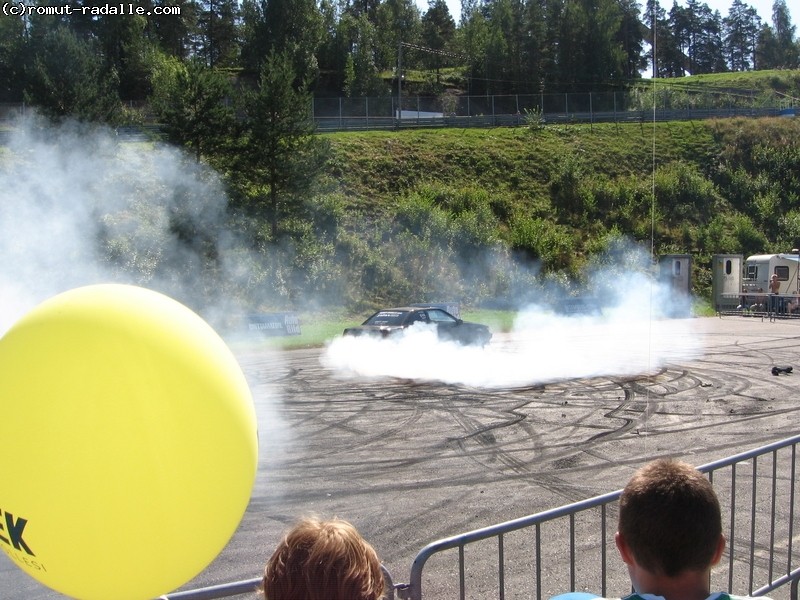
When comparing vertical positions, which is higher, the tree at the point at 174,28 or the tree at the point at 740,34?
the tree at the point at 740,34

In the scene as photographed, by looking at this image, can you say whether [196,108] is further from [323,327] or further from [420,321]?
[420,321]

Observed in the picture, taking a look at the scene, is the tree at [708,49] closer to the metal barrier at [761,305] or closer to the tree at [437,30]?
the tree at [437,30]

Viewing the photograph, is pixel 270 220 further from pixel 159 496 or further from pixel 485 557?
pixel 159 496

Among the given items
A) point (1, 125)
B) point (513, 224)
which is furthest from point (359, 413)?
point (1, 125)

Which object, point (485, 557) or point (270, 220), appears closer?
point (485, 557)

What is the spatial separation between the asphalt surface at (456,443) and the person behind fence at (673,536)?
3.12 meters

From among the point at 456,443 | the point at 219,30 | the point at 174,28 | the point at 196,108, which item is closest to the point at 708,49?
the point at 219,30

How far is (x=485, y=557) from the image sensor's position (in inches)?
214

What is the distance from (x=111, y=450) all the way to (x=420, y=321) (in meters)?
14.5

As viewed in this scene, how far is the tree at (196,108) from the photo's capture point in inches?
1206

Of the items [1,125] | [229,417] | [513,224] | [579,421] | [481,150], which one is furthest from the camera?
[481,150]

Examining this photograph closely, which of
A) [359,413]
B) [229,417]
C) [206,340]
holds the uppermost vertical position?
[206,340]

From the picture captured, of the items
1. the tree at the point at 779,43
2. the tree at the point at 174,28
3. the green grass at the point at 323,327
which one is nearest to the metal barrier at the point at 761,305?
the green grass at the point at 323,327

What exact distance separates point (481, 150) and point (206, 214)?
21.0 metres
